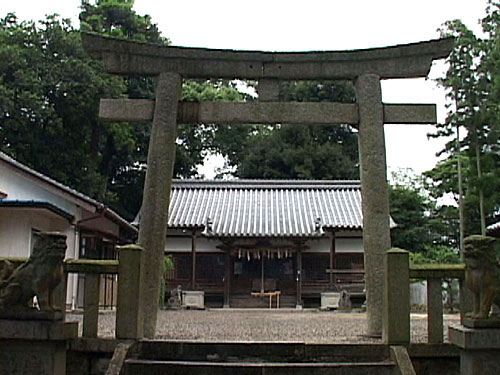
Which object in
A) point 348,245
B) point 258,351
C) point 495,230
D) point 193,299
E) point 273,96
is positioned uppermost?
point 273,96

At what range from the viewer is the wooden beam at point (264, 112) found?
28.9ft

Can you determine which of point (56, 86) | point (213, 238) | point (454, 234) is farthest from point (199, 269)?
point (454, 234)

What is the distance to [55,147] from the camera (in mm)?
28703

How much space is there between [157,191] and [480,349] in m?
4.70

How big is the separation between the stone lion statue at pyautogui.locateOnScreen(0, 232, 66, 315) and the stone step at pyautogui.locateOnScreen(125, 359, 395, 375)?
117 cm

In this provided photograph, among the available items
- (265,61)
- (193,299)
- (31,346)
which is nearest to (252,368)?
(31,346)

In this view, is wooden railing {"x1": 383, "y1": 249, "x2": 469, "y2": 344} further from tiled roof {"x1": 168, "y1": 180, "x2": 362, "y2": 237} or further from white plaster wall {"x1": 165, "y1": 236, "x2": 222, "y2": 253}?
white plaster wall {"x1": 165, "y1": 236, "x2": 222, "y2": 253}

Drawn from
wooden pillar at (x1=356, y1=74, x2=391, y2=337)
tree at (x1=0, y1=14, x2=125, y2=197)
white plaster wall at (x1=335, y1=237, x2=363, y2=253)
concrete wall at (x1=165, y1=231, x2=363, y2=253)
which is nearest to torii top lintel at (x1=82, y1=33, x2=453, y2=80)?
wooden pillar at (x1=356, y1=74, x2=391, y2=337)

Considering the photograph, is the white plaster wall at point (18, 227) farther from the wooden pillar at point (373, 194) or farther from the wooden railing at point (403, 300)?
the wooden railing at point (403, 300)

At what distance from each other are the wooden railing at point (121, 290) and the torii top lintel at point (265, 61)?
10.6 ft

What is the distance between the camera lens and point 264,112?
890 cm

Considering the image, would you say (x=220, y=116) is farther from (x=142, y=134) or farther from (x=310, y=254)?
(x=142, y=134)

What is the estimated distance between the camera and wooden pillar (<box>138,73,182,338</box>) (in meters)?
8.02

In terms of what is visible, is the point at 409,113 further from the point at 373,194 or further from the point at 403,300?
the point at 403,300
